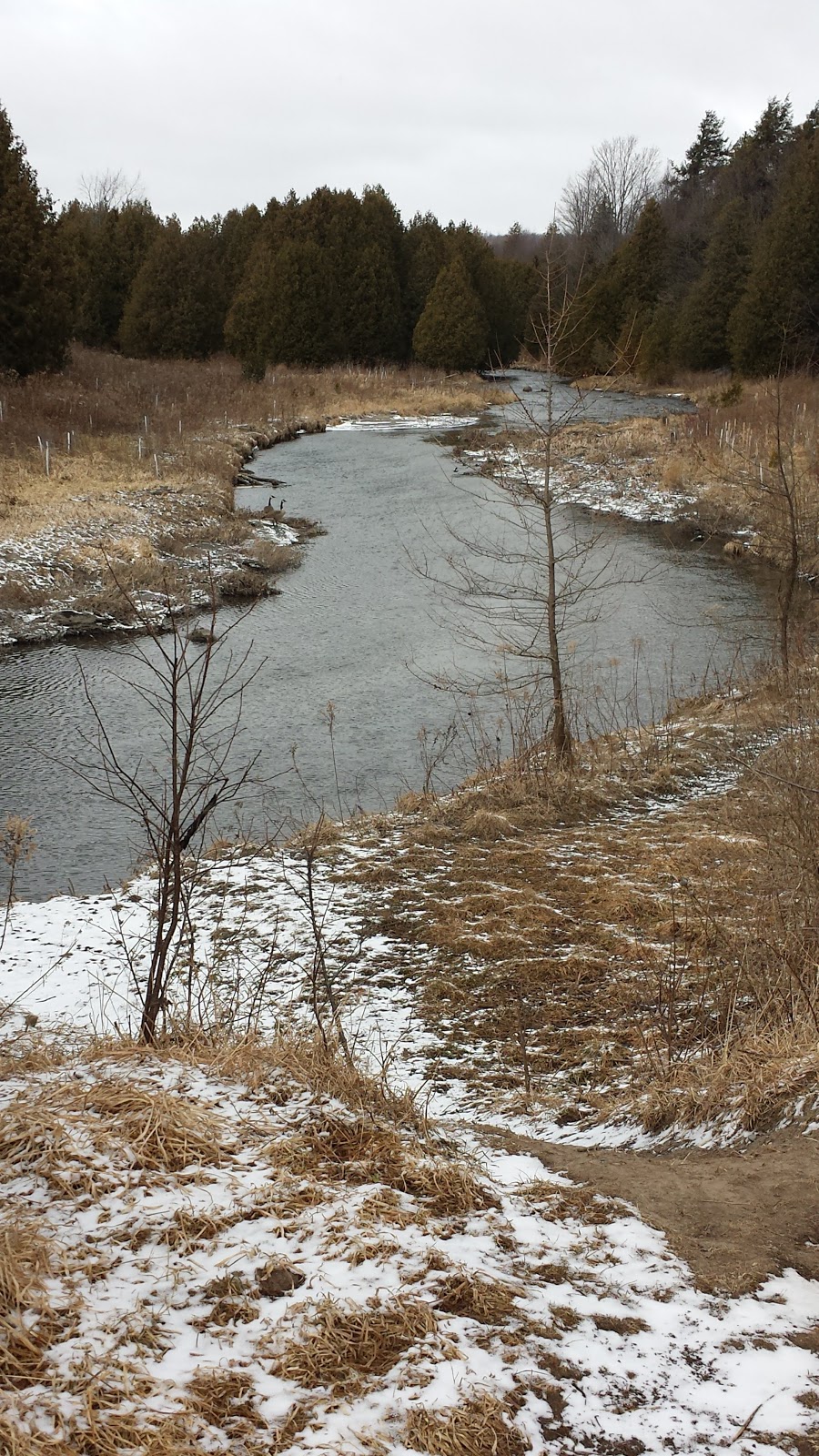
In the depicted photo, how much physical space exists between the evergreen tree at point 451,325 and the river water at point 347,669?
22572 millimetres

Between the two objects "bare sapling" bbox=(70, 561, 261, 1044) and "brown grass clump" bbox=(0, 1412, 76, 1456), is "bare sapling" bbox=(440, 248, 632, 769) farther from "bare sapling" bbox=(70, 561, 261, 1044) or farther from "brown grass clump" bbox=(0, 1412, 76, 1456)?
"brown grass clump" bbox=(0, 1412, 76, 1456)

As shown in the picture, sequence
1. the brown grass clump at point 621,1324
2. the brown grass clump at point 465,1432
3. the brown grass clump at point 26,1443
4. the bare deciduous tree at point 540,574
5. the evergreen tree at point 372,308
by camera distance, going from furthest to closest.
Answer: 1. the evergreen tree at point 372,308
2. the bare deciduous tree at point 540,574
3. the brown grass clump at point 621,1324
4. the brown grass clump at point 465,1432
5. the brown grass clump at point 26,1443

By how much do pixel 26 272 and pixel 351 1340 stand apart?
2761 centimetres

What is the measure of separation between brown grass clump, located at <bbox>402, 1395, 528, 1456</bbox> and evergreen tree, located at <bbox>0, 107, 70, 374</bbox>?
2728 cm

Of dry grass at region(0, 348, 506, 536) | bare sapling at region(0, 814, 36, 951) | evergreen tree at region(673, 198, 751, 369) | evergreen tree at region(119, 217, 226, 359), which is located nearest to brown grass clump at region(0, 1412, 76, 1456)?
bare sapling at region(0, 814, 36, 951)

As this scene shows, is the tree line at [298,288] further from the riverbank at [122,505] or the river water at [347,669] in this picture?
the river water at [347,669]

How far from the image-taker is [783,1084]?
348 cm

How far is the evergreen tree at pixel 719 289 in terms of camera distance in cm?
3603

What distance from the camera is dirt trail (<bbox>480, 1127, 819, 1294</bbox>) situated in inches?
103

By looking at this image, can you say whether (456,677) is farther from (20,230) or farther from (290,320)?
(290,320)

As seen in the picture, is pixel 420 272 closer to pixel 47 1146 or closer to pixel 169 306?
pixel 169 306

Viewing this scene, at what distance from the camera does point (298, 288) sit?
132ft

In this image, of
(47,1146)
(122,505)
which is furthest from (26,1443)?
(122,505)

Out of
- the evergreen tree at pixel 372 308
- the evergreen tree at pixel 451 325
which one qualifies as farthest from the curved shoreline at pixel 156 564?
the evergreen tree at pixel 372 308
